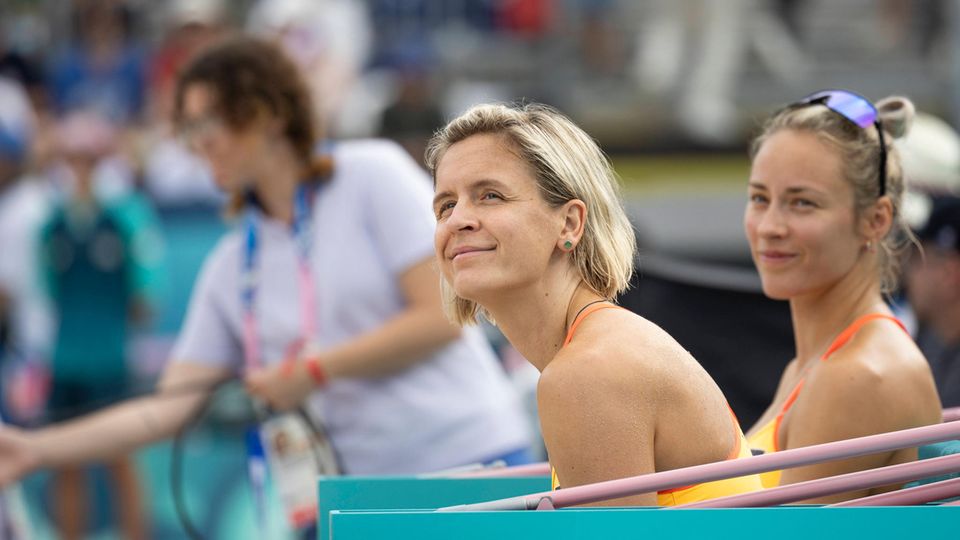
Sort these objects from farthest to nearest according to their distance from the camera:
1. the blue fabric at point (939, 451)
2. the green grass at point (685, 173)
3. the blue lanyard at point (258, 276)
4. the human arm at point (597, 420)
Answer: the green grass at point (685, 173)
the blue lanyard at point (258, 276)
the blue fabric at point (939, 451)
the human arm at point (597, 420)

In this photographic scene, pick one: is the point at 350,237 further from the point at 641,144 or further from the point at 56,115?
the point at 641,144

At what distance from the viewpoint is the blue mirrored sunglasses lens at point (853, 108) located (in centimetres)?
281

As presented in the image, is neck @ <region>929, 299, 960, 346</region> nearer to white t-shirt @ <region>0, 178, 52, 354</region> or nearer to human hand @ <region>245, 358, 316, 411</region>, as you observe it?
human hand @ <region>245, 358, 316, 411</region>

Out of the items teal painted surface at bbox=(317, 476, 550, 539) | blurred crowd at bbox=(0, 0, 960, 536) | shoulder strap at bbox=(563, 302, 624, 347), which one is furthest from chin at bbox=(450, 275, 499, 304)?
blurred crowd at bbox=(0, 0, 960, 536)

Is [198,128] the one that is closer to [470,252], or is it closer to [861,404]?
[470,252]

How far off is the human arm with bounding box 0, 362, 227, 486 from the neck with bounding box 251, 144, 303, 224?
0.49 m

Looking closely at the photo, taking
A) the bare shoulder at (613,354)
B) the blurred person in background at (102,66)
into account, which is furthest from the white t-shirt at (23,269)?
the bare shoulder at (613,354)

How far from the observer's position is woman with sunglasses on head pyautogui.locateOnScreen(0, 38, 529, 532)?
144 inches

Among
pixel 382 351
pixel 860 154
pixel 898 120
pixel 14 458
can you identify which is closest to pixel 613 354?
pixel 860 154

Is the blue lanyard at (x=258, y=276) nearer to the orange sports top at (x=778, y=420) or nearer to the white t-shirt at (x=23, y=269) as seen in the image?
the orange sports top at (x=778, y=420)

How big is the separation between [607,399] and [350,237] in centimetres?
177

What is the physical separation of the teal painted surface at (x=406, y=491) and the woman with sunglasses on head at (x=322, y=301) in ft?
2.97

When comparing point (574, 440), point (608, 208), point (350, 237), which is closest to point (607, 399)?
point (574, 440)

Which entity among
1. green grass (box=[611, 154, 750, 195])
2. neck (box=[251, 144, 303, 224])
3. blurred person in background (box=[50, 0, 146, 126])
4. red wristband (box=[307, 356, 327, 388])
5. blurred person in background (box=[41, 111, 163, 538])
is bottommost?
red wristband (box=[307, 356, 327, 388])
